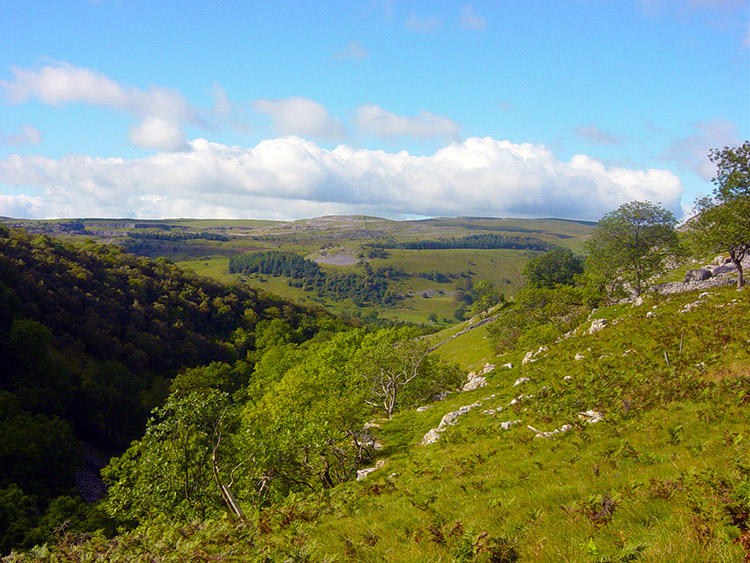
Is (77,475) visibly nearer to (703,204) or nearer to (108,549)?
(108,549)

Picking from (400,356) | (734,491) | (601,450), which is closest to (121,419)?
(400,356)

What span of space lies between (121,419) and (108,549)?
73933 millimetres

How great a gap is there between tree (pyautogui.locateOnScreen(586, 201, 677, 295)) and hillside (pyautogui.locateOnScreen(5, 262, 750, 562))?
87.7ft

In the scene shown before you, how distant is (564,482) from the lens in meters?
13.1

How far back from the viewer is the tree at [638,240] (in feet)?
180

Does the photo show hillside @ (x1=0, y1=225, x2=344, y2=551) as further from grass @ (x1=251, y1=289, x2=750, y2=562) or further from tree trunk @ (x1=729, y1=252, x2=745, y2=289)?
tree trunk @ (x1=729, y1=252, x2=745, y2=289)

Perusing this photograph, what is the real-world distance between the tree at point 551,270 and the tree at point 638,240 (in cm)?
7158

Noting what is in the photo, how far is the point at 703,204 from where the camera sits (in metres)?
44.3

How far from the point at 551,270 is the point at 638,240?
3138 inches

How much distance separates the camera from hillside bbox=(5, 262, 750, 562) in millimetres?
8547

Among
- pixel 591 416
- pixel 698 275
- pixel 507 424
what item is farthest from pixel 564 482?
pixel 698 275

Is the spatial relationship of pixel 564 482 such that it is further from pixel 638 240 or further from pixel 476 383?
pixel 638 240

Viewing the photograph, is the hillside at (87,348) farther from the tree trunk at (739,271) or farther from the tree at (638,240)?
the tree at (638,240)

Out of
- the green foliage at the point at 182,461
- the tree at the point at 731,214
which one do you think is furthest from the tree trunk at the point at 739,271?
the green foliage at the point at 182,461
